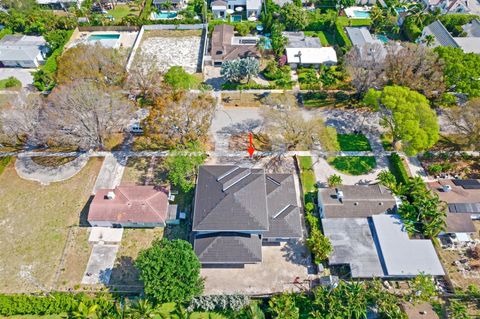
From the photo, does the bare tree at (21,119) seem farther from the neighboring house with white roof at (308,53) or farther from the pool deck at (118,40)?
the neighboring house with white roof at (308,53)

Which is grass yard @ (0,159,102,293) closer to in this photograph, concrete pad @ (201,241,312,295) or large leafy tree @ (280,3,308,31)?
concrete pad @ (201,241,312,295)

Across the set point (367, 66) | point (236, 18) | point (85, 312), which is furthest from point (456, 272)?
point (236, 18)

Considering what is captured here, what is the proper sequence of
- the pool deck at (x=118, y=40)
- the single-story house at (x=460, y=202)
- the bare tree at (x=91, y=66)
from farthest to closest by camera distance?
the pool deck at (x=118, y=40)
the bare tree at (x=91, y=66)
the single-story house at (x=460, y=202)

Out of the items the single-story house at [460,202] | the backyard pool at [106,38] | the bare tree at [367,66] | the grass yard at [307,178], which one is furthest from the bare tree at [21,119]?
the single-story house at [460,202]

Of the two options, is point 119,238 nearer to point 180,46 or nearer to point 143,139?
point 143,139

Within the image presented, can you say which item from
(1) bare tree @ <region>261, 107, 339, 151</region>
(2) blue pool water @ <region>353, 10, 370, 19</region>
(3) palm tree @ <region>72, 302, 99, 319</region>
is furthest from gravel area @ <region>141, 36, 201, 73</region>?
(3) palm tree @ <region>72, 302, 99, 319</region>

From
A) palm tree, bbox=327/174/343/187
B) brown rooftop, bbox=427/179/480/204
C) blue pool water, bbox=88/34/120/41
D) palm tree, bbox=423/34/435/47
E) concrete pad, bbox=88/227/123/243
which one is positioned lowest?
concrete pad, bbox=88/227/123/243

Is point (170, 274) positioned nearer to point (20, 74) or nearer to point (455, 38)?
point (20, 74)
